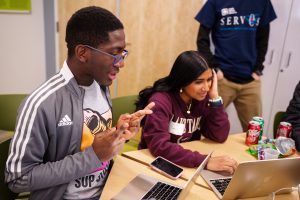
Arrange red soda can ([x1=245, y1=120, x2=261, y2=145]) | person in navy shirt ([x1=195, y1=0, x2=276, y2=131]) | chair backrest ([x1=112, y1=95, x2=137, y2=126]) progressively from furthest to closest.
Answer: person in navy shirt ([x1=195, y1=0, x2=276, y2=131])
chair backrest ([x1=112, y1=95, x2=137, y2=126])
red soda can ([x1=245, y1=120, x2=261, y2=145])

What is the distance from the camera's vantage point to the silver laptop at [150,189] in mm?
1101

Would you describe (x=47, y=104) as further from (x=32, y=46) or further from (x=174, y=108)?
(x=32, y=46)

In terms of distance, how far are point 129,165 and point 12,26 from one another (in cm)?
251

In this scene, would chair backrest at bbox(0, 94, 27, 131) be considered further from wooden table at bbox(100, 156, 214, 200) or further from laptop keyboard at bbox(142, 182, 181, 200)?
laptop keyboard at bbox(142, 182, 181, 200)

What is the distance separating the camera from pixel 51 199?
44.6 inches

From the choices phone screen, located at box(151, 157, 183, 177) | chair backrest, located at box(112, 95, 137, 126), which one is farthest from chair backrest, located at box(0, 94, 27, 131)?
phone screen, located at box(151, 157, 183, 177)

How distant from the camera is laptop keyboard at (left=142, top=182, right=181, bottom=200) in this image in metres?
1.11

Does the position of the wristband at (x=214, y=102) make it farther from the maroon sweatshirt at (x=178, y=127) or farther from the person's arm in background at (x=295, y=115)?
the person's arm in background at (x=295, y=115)

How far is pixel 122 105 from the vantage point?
2.04 metres

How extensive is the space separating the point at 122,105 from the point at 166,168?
82 centimetres

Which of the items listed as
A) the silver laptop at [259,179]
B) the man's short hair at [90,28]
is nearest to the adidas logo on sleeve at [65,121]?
the man's short hair at [90,28]

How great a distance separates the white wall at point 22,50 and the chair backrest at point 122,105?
1676 millimetres

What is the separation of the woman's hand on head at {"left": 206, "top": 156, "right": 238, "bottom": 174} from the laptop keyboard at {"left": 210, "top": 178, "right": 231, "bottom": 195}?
0.20 feet

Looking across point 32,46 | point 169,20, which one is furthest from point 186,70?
point 32,46
